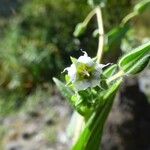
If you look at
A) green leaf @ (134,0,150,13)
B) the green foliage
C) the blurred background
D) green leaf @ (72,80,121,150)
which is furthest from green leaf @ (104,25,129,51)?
the green foliage

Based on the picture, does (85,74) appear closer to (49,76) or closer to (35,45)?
(49,76)

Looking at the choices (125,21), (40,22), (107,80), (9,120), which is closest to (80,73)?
(107,80)

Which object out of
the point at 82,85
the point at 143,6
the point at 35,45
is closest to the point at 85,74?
the point at 82,85

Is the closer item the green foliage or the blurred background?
the blurred background

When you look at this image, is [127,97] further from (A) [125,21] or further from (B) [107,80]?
(B) [107,80]

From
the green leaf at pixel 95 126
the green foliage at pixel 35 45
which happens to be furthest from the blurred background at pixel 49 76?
the green leaf at pixel 95 126

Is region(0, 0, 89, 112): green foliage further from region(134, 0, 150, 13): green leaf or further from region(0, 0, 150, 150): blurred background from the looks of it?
region(134, 0, 150, 13): green leaf
